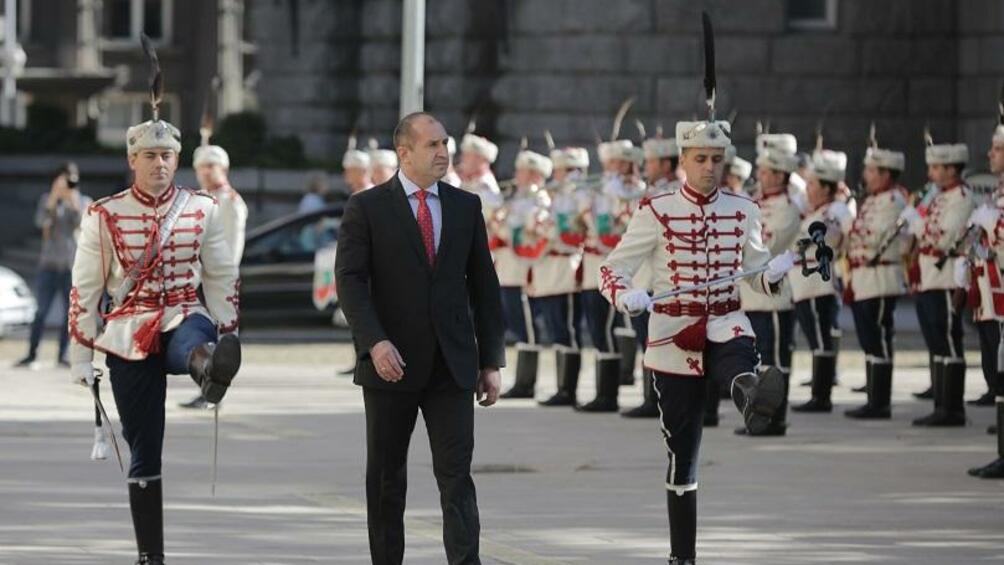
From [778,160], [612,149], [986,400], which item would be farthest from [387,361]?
[986,400]

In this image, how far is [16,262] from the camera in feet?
129

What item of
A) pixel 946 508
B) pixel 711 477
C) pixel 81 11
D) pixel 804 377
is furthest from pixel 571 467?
pixel 81 11

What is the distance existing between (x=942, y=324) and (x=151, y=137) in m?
8.66

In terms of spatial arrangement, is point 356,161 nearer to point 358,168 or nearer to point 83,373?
point 358,168

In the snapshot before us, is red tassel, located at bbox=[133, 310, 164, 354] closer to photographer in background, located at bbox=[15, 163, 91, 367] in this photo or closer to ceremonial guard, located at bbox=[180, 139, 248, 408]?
ceremonial guard, located at bbox=[180, 139, 248, 408]

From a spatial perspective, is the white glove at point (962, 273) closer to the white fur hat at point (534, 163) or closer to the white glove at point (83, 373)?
the white fur hat at point (534, 163)

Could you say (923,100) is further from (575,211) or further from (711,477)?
(711,477)

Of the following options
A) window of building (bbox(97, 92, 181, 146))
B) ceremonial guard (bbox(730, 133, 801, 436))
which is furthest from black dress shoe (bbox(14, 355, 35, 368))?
window of building (bbox(97, 92, 181, 146))

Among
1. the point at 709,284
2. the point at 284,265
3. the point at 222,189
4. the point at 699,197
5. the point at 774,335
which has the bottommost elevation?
the point at 284,265

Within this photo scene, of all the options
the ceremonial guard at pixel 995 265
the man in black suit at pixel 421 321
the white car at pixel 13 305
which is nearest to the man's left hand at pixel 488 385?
the man in black suit at pixel 421 321

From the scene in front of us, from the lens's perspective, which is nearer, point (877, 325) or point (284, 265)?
point (877, 325)

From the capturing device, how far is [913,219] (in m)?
19.6

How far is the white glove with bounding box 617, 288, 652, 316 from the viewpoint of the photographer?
38.1 ft

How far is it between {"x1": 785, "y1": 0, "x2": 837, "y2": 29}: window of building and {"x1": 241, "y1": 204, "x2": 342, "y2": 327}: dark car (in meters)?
6.93
